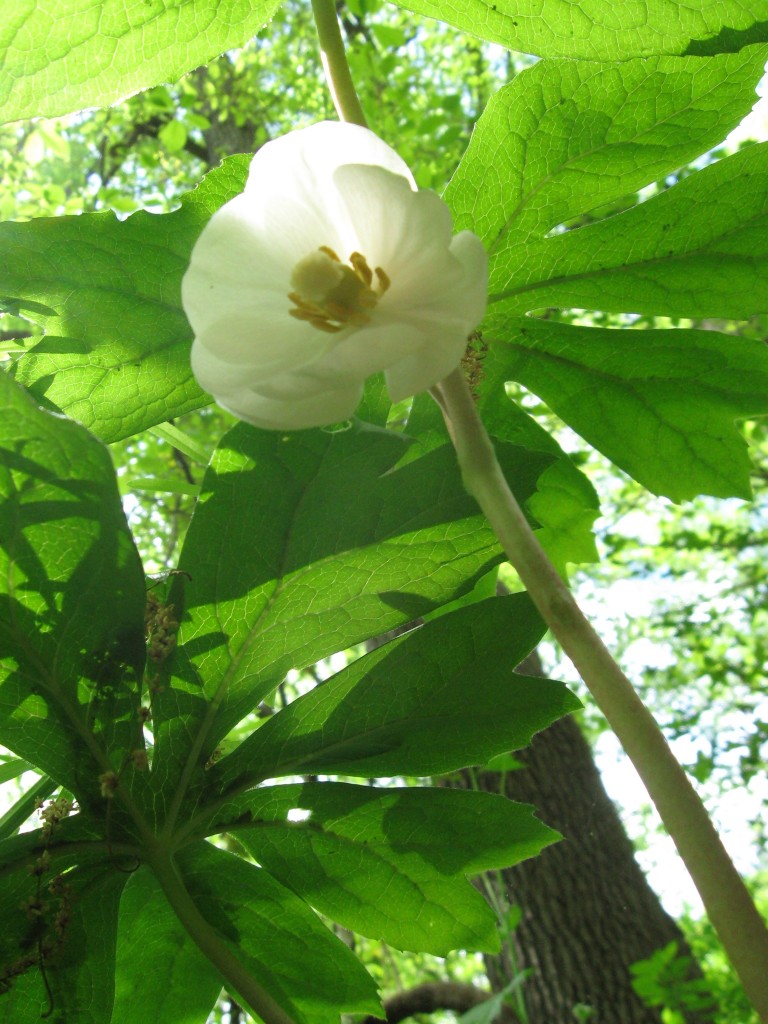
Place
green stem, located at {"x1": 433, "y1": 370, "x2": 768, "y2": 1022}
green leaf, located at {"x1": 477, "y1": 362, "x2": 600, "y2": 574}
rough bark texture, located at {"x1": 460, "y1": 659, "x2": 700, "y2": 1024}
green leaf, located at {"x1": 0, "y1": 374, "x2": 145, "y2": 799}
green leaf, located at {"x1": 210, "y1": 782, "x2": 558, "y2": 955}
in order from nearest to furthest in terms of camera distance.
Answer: green stem, located at {"x1": 433, "y1": 370, "x2": 768, "y2": 1022}, green leaf, located at {"x1": 0, "y1": 374, "x2": 145, "y2": 799}, green leaf, located at {"x1": 210, "y1": 782, "x2": 558, "y2": 955}, green leaf, located at {"x1": 477, "y1": 362, "x2": 600, "y2": 574}, rough bark texture, located at {"x1": 460, "y1": 659, "x2": 700, "y2": 1024}

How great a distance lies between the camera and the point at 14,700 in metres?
0.52

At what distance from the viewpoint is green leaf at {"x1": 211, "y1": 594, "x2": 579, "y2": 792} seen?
1.82 ft

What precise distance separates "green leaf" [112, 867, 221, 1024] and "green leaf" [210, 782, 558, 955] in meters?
0.08

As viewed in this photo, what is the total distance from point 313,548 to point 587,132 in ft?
1.06

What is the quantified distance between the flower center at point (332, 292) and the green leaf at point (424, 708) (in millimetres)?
226

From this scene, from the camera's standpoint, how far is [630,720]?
14.2 inches

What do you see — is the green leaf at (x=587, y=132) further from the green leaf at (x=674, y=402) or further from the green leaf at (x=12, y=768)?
the green leaf at (x=12, y=768)

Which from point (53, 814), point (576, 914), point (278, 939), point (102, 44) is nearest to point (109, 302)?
point (102, 44)

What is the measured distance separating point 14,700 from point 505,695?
12.0 inches

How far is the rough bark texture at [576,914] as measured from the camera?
2213 mm

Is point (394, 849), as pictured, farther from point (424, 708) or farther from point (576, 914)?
point (576, 914)

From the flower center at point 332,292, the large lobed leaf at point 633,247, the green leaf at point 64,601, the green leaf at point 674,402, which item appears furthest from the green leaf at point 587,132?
the green leaf at point 64,601

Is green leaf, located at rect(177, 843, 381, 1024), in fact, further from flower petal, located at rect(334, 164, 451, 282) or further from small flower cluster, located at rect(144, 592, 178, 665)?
flower petal, located at rect(334, 164, 451, 282)

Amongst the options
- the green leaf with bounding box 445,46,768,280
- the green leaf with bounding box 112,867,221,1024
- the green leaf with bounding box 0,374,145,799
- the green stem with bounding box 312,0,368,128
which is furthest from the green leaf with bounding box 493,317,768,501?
the green leaf with bounding box 112,867,221,1024
